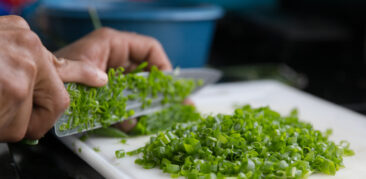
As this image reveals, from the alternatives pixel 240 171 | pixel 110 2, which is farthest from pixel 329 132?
pixel 110 2

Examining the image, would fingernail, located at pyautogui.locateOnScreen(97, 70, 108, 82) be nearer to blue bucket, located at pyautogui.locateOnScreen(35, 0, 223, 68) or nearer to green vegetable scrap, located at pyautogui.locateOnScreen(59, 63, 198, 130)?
green vegetable scrap, located at pyautogui.locateOnScreen(59, 63, 198, 130)

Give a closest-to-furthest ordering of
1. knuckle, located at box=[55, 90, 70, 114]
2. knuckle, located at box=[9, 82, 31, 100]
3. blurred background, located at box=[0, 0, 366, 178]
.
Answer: knuckle, located at box=[9, 82, 31, 100], knuckle, located at box=[55, 90, 70, 114], blurred background, located at box=[0, 0, 366, 178]

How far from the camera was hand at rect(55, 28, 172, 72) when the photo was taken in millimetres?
880

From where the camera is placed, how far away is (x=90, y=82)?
778 mm

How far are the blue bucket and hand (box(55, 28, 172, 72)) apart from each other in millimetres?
237

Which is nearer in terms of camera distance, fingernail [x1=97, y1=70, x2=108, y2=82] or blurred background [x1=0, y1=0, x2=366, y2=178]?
fingernail [x1=97, y1=70, x2=108, y2=82]

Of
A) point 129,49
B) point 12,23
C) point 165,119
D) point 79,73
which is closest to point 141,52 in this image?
point 129,49

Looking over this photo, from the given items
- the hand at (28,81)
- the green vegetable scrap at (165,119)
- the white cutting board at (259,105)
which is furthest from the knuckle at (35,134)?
→ the green vegetable scrap at (165,119)

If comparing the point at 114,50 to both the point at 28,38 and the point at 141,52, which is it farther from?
the point at 28,38

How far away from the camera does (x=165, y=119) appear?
3.23ft

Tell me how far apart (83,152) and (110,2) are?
87 centimetres

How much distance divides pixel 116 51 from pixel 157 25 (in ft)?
1.06

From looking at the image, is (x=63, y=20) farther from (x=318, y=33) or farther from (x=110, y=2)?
(x=318, y=33)

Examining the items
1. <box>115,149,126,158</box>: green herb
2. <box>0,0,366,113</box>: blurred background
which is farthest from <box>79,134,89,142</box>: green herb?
<box>0,0,366,113</box>: blurred background
